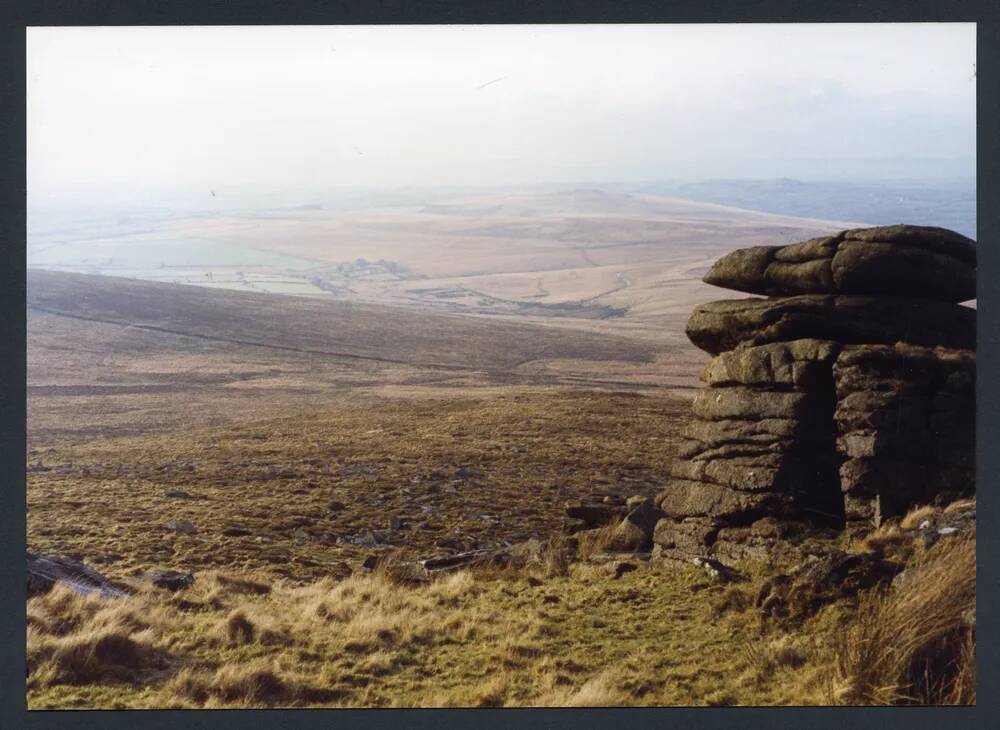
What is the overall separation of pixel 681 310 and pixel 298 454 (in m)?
65.5

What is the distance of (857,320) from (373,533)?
919 centimetres

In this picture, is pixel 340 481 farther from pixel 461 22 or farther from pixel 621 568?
pixel 461 22

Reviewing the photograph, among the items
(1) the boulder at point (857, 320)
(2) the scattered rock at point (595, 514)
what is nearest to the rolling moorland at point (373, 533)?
(2) the scattered rock at point (595, 514)

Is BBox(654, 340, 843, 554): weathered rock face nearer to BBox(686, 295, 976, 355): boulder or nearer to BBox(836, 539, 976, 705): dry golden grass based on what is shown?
BBox(686, 295, 976, 355): boulder

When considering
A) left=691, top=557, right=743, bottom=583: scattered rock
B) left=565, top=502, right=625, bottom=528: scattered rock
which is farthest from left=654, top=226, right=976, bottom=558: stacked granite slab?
left=565, top=502, right=625, bottom=528: scattered rock

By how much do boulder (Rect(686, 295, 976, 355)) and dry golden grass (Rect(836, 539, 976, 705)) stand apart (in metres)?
4.13

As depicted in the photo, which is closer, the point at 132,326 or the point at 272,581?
the point at 272,581

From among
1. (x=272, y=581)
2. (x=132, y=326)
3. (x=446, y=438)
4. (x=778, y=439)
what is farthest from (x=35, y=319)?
(x=778, y=439)

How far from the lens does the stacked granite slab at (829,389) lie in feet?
42.9

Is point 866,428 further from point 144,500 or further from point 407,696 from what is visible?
point 144,500

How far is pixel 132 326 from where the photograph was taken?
7194cm

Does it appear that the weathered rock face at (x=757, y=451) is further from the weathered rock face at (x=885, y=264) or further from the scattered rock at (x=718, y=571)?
the weathered rock face at (x=885, y=264)

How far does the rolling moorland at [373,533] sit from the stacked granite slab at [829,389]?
918 mm

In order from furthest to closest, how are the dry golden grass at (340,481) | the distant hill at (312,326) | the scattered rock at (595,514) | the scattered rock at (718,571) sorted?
the distant hill at (312,326) < the scattered rock at (595,514) < the dry golden grass at (340,481) < the scattered rock at (718,571)
